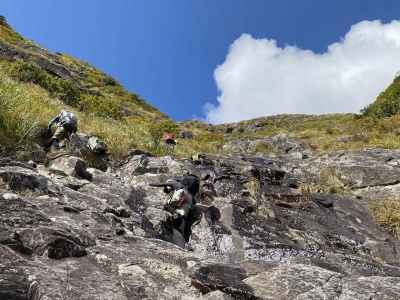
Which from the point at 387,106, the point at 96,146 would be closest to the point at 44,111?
the point at 96,146

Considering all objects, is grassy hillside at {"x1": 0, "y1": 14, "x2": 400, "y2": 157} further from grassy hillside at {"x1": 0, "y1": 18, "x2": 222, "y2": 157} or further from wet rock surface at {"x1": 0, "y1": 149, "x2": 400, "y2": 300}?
wet rock surface at {"x1": 0, "y1": 149, "x2": 400, "y2": 300}

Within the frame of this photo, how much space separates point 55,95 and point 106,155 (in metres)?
9.18

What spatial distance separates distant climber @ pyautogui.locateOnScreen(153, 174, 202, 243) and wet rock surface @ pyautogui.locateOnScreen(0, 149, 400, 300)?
0.57ft

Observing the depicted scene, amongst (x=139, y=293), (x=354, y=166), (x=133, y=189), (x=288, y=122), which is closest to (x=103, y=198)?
(x=133, y=189)

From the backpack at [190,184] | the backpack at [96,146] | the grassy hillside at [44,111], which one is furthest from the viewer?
the backpack at [96,146]

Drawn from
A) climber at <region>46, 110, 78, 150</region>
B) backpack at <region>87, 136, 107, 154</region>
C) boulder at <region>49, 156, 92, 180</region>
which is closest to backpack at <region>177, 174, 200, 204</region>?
backpack at <region>87, 136, 107, 154</region>

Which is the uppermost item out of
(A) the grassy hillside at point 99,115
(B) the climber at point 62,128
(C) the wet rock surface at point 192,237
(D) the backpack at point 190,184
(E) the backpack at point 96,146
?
(A) the grassy hillside at point 99,115

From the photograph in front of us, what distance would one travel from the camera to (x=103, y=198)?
320 inches

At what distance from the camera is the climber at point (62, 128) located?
10648 mm

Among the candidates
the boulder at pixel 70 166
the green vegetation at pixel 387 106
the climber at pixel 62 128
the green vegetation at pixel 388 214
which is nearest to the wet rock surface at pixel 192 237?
the boulder at pixel 70 166

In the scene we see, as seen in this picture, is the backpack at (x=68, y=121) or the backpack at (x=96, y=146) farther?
the backpack at (x=96, y=146)

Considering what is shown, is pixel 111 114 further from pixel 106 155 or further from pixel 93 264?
pixel 93 264

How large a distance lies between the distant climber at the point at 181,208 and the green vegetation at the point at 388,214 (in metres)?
5.41

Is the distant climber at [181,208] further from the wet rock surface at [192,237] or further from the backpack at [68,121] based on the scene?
the backpack at [68,121]
